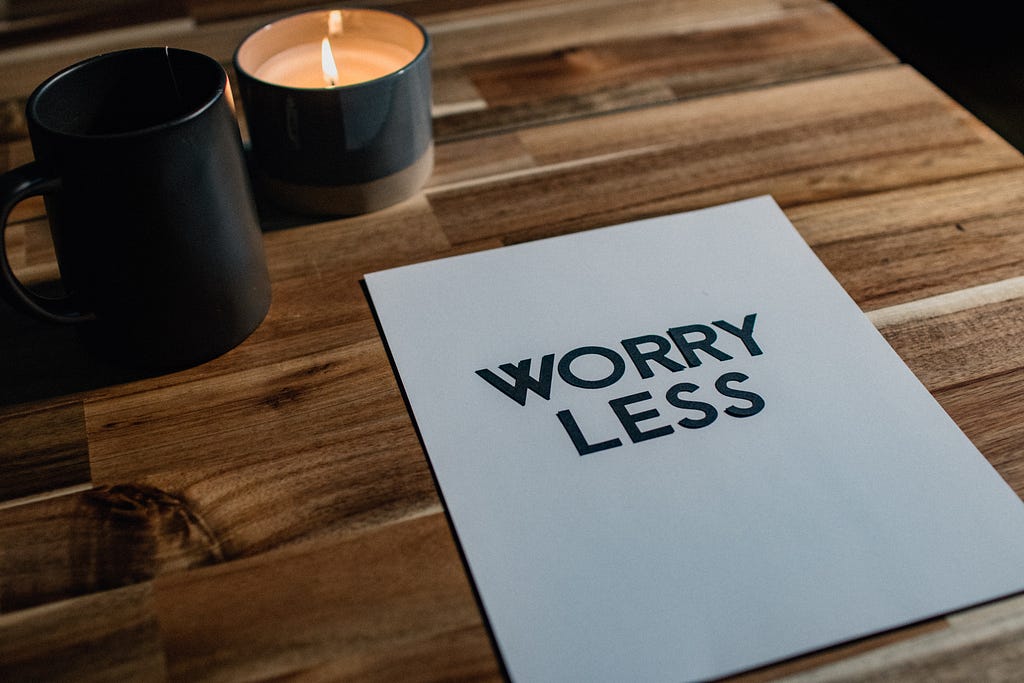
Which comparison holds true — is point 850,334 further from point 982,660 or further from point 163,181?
point 163,181

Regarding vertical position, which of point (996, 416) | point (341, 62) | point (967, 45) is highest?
point (341, 62)

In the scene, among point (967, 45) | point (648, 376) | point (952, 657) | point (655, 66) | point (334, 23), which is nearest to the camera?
point (952, 657)

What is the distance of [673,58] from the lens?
2.46 ft

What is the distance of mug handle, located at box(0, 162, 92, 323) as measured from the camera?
393mm

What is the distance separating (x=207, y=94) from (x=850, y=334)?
373mm

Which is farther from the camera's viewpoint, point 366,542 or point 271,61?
point 271,61

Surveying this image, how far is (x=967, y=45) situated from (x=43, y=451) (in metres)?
1.17

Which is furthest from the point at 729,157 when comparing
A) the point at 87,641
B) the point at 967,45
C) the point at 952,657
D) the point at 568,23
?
the point at 967,45

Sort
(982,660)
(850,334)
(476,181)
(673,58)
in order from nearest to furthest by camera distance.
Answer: (982,660)
(850,334)
(476,181)
(673,58)

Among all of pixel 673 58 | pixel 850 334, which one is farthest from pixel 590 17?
pixel 850 334

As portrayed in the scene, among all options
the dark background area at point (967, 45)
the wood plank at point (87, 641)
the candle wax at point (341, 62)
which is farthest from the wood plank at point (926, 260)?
the dark background area at point (967, 45)

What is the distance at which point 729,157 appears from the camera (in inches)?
25.6

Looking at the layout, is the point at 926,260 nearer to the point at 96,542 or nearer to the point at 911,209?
the point at 911,209

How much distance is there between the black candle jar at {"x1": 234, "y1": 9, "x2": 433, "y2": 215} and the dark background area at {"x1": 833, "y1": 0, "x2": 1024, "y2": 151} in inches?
29.6
